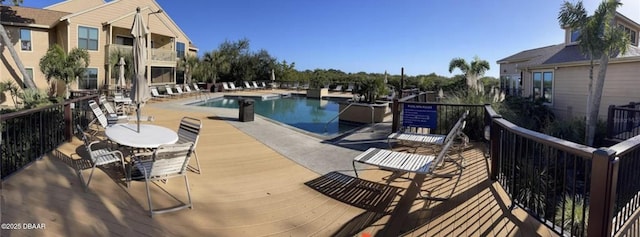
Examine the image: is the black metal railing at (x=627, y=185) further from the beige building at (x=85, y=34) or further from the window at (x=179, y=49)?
the window at (x=179, y=49)

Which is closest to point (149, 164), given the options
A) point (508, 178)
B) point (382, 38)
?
point (508, 178)

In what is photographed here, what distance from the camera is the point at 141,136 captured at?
4609 mm

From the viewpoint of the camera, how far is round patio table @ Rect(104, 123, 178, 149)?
4.19 metres

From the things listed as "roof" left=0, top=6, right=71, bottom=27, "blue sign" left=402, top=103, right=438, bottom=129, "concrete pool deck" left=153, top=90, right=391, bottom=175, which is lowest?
"concrete pool deck" left=153, top=90, right=391, bottom=175

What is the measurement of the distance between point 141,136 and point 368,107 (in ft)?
28.4

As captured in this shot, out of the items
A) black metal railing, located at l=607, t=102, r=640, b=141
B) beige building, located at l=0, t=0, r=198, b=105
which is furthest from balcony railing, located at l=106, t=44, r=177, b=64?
black metal railing, located at l=607, t=102, r=640, b=141

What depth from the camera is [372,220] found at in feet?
11.4

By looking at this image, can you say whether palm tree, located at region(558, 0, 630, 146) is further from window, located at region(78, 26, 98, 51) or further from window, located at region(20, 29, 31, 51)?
window, located at region(20, 29, 31, 51)

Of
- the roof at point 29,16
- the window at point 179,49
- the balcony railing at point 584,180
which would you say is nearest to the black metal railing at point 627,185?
the balcony railing at point 584,180

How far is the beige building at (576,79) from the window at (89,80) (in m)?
24.2

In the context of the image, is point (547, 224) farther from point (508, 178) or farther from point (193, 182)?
point (193, 182)

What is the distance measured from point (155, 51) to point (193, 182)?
23.5 m

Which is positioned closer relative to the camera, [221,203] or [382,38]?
[221,203]

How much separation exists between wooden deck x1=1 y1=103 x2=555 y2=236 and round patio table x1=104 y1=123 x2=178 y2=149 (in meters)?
0.48
